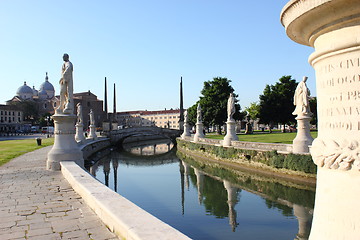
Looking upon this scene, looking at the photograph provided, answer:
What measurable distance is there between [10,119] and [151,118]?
42298 mm

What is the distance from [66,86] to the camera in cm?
1117

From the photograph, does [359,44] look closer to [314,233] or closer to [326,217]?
[326,217]

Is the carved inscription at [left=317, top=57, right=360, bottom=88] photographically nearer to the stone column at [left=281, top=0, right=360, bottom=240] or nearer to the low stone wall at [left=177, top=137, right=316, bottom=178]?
the stone column at [left=281, top=0, right=360, bottom=240]

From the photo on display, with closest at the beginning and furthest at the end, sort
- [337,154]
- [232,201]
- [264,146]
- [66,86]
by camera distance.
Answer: [337,154], [66,86], [232,201], [264,146]

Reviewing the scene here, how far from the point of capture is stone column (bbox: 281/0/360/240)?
2326 mm

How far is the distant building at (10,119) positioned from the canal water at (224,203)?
76616mm

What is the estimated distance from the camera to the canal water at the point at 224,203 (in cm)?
841

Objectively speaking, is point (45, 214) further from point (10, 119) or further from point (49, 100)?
point (49, 100)

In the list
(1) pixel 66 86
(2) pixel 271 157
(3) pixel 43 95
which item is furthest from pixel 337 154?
(3) pixel 43 95

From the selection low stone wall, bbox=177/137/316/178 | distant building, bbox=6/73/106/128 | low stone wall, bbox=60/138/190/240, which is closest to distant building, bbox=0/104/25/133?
distant building, bbox=6/73/106/128

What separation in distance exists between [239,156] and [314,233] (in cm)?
1581

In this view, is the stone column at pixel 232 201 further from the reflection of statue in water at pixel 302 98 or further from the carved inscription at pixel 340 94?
the carved inscription at pixel 340 94

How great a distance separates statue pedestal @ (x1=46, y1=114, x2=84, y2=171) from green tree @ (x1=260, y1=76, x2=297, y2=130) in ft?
119

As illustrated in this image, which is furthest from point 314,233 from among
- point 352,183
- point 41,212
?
point 41,212
